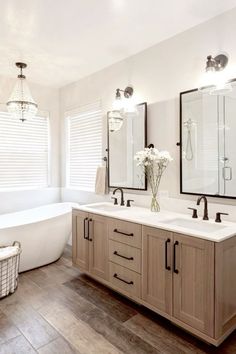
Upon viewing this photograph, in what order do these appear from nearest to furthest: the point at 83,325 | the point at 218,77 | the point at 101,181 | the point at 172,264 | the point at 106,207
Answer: the point at 172,264, the point at 83,325, the point at 218,77, the point at 106,207, the point at 101,181

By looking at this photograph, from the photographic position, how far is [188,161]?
98.1 inches

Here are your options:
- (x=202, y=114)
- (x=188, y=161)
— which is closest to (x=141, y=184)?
(x=188, y=161)

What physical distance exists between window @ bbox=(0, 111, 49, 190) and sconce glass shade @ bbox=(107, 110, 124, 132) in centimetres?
149

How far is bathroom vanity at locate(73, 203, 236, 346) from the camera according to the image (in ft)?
5.69

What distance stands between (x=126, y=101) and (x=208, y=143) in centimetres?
123

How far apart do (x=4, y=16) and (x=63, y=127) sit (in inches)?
85.5

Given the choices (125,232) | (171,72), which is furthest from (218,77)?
(125,232)

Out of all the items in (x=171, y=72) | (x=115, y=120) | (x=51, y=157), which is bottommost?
(x=51, y=157)

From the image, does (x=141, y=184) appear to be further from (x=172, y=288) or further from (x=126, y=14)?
(x=126, y=14)

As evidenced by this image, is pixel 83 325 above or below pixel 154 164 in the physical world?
below

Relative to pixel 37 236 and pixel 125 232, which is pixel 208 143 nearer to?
pixel 125 232

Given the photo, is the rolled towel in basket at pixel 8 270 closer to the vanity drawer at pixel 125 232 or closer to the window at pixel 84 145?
the vanity drawer at pixel 125 232

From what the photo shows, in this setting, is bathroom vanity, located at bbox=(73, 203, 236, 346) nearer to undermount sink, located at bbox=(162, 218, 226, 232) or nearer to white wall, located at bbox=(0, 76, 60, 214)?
undermount sink, located at bbox=(162, 218, 226, 232)

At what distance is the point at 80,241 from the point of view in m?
A: 2.92
